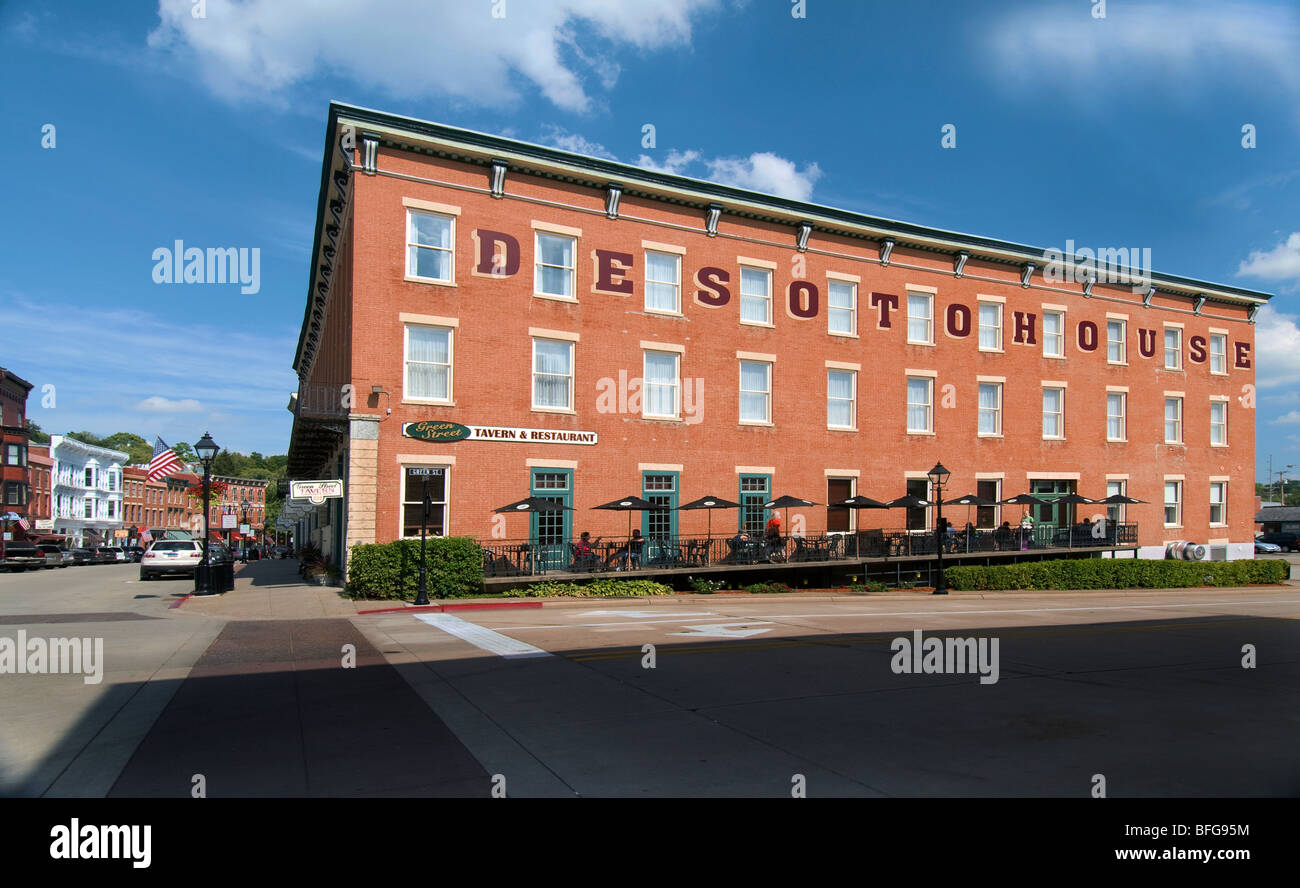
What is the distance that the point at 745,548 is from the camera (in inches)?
1083

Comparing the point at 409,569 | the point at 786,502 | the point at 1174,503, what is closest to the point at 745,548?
the point at 786,502

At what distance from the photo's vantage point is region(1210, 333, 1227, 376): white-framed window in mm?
42000

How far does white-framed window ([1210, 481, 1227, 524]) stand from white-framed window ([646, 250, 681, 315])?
97.8 ft

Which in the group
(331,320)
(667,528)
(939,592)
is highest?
(331,320)

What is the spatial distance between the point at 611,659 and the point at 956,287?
27.2 m

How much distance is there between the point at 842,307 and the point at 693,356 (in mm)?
6876

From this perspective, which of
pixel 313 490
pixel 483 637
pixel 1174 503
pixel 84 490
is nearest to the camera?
pixel 483 637

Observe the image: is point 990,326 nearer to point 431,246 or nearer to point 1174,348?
point 1174,348

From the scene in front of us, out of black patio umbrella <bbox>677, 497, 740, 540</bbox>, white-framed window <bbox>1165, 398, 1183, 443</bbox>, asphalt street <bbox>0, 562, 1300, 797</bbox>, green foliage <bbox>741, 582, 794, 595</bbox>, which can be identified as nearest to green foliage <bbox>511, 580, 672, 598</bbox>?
black patio umbrella <bbox>677, 497, 740, 540</bbox>

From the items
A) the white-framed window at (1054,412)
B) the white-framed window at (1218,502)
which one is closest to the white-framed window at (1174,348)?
the white-framed window at (1218,502)

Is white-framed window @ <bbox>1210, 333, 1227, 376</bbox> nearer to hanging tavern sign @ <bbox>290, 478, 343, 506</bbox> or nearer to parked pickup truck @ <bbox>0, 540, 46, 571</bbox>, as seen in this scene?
hanging tavern sign @ <bbox>290, 478, 343, 506</bbox>
